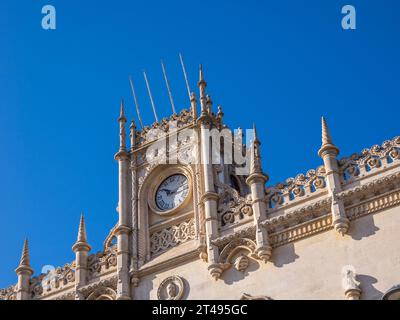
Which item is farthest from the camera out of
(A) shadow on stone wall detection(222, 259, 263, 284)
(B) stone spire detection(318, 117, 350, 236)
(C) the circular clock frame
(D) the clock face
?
(D) the clock face

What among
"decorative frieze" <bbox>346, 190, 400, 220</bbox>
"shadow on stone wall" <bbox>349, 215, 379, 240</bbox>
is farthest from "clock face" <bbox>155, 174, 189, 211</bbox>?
"shadow on stone wall" <bbox>349, 215, 379, 240</bbox>

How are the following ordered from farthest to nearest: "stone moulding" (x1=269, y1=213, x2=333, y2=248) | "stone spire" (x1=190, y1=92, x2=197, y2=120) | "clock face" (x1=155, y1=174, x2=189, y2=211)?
"stone spire" (x1=190, y1=92, x2=197, y2=120) → "clock face" (x1=155, y1=174, x2=189, y2=211) → "stone moulding" (x1=269, y1=213, x2=333, y2=248)

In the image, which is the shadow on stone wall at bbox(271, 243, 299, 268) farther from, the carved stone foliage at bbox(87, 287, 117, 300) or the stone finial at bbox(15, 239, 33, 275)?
the stone finial at bbox(15, 239, 33, 275)

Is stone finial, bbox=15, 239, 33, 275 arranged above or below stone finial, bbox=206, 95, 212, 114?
below

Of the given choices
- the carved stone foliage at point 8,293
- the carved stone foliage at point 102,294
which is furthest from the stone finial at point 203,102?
the carved stone foliage at point 8,293

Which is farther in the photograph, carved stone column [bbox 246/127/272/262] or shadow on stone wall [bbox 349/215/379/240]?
carved stone column [bbox 246/127/272/262]

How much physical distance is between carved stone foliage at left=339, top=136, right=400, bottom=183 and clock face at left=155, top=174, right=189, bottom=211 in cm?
645

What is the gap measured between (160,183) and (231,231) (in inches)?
172

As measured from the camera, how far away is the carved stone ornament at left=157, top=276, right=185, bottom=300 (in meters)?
35.2

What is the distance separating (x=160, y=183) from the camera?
126ft

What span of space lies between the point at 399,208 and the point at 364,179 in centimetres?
150

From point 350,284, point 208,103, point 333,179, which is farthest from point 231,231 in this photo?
point 208,103

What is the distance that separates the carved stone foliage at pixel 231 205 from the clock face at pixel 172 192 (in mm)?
1499

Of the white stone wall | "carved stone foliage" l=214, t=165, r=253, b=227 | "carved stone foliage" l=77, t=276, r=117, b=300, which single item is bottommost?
the white stone wall
